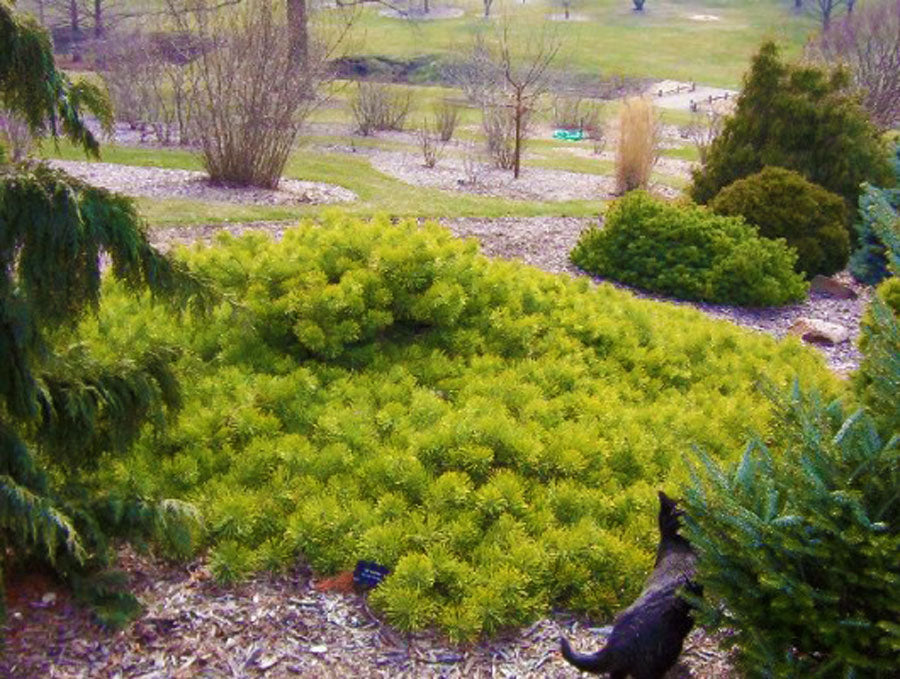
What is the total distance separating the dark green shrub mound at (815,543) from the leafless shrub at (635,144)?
13.0 metres

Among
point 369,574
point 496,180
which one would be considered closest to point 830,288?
point 369,574

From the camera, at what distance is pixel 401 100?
2508 centimetres

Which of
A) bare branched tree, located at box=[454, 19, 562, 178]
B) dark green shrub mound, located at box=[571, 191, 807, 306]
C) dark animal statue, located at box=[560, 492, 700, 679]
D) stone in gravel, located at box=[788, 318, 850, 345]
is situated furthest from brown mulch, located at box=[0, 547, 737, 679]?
bare branched tree, located at box=[454, 19, 562, 178]

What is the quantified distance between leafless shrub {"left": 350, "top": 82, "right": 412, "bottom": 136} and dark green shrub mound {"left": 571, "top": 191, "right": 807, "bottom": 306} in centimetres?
1529

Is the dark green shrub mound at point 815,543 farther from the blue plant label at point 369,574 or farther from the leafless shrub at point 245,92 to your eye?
the leafless shrub at point 245,92

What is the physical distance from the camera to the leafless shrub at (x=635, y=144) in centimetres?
1527

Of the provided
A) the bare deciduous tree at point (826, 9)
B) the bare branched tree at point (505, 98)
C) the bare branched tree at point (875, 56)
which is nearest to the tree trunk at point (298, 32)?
the bare branched tree at point (505, 98)

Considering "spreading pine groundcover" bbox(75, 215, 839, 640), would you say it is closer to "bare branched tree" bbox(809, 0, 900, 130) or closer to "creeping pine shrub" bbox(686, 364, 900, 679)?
"creeping pine shrub" bbox(686, 364, 900, 679)

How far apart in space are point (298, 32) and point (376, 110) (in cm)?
758

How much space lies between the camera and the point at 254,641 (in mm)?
3426

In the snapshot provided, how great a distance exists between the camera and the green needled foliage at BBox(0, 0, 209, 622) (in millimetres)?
2709

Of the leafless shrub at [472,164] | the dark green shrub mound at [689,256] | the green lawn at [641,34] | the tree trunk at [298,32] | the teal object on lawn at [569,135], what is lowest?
the dark green shrub mound at [689,256]

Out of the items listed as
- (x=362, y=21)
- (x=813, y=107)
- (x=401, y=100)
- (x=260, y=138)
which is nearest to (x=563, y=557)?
(x=813, y=107)

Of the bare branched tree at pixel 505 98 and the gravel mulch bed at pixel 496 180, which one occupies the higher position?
the bare branched tree at pixel 505 98
